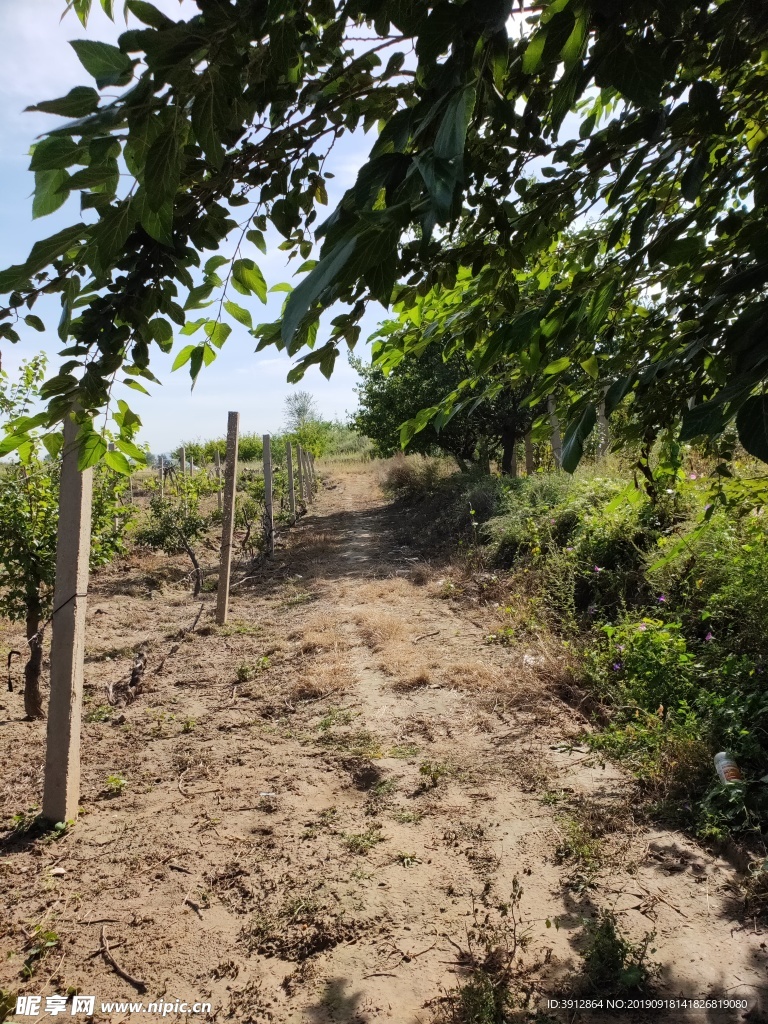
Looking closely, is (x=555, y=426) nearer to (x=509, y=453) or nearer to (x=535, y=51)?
(x=535, y=51)

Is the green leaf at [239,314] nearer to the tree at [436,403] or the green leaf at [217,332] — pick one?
the green leaf at [217,332]

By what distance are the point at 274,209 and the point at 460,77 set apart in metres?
1.01

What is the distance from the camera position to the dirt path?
7.66 feet

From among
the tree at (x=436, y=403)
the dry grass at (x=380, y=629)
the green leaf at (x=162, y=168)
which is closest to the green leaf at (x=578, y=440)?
the green leaf at (x=162, y=168)

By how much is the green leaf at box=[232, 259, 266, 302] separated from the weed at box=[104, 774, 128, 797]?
3.46 metres

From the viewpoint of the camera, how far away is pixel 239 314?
1587mm

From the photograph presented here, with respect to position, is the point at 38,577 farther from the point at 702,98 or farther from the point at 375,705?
the point at 702,98

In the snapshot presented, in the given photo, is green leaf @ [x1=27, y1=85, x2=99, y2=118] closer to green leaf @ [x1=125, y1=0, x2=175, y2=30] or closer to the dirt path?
green leaf @ [x1=125, y1=0, x2=175, y2=30]

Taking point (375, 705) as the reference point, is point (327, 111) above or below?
above

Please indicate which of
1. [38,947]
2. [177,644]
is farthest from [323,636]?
[38,947]

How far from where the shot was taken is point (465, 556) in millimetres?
9945

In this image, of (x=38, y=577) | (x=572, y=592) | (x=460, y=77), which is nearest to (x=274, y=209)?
(x=460, y=77)

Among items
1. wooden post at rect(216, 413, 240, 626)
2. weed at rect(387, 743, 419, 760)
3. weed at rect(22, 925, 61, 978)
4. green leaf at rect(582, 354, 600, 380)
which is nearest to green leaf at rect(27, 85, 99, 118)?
green leaf at rect(582, 354, 600, 380)

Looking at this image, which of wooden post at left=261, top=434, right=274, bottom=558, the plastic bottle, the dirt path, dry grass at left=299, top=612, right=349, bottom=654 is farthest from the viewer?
wooden post at left=261, top=434, right=274, bottom=558
